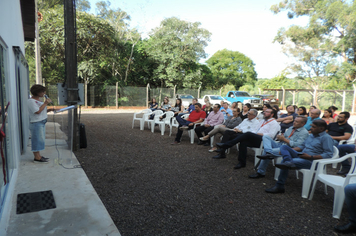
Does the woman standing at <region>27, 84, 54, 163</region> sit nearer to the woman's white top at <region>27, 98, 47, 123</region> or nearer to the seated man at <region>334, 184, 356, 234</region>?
the woman's white top at <region>27, 98, 47, 123</region>

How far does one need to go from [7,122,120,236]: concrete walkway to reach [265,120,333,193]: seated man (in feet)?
7.91

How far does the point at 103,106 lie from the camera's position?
1900cm

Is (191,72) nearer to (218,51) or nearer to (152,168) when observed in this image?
(152,168)

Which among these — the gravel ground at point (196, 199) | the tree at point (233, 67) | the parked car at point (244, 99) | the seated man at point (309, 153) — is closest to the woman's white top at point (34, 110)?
the gravel ground at point (196, 199)

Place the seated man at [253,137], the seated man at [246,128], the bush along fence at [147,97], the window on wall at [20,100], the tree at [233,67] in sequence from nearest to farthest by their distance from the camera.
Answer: the seated man at [253,137] → the window on wall at [20,100] → the seated man at [246,128] → the bush along fence at [147,97] → the tree at [233,67]

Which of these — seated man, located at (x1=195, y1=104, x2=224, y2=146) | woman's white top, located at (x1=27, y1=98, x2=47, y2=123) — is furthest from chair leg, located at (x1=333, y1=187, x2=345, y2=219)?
woman's white top, located at (x1=27, y1=98, x2=47, y2=123)

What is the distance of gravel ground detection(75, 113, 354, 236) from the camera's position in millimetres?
2568

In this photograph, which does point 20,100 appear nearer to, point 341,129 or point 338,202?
point 338,202

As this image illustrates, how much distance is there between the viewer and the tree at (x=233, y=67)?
4162cm

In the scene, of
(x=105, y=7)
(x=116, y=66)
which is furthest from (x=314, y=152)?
(x=105, y=7)

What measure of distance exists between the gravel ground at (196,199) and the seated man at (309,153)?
260 mm

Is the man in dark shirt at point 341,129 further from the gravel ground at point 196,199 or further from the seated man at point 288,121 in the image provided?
the gravel ground at point 196,199

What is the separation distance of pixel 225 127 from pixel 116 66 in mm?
16190

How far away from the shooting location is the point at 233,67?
43406mm
